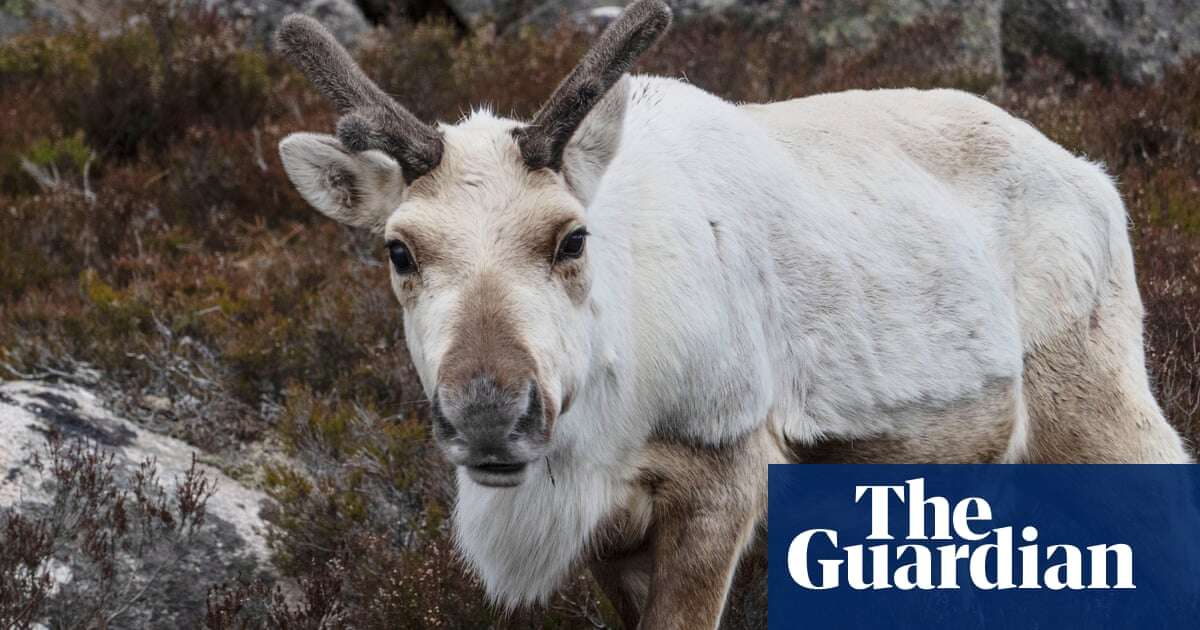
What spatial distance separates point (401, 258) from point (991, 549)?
9.21 feet

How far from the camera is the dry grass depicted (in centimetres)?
557

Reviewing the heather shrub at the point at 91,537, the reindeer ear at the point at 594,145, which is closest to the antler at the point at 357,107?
the reindeer ear at the point at 594,145

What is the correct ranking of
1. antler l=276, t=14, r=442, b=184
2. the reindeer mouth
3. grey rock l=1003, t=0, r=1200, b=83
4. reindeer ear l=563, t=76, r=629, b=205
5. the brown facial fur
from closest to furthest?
the brown facial fur → the reindeer mouth → antler l=276, t=14, r=442, b=184 → reindeer ear l=563, t=76, r=629, b=205 → grey rock l=1003, t=0, r=1200, b=83

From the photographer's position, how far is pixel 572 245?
11.3ft

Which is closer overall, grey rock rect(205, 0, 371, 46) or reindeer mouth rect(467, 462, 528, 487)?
reindeer mouth rect(467, 462, 528, 487)

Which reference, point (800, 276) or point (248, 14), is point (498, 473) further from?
point (248, 14)

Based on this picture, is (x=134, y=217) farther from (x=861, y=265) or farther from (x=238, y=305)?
(x=861, y=265)

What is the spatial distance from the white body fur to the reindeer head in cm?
25

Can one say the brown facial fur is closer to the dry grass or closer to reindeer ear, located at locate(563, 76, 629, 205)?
reindeer ear, located at locate(563, 76, 629, 205)

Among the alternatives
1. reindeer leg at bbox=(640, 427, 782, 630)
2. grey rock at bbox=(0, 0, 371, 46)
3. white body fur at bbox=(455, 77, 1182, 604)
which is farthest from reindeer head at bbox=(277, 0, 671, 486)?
grey rock at bbox=(0, 0, 371, 46)

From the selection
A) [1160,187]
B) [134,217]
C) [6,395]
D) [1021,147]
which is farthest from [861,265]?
[134,217]

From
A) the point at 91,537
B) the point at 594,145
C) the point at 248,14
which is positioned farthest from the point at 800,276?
the point at 248,14

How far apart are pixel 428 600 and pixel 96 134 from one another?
575 cm

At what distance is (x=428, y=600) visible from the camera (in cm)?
491
